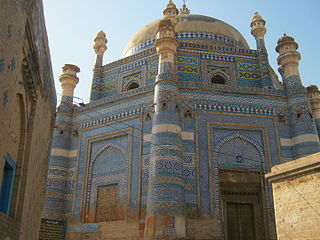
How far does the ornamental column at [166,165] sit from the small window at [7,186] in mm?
4690

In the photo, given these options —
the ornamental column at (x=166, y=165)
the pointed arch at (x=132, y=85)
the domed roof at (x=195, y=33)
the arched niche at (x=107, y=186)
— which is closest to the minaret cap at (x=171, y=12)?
the domed roof at (x=195, y=33)

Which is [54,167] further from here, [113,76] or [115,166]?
[113,76]

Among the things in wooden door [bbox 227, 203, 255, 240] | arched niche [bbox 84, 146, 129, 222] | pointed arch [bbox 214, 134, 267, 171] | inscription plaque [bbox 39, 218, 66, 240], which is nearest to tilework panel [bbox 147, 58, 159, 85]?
arched niche [bbox 84, 146, 129, 222]

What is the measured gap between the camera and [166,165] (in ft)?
32.8

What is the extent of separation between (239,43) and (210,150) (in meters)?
7.38

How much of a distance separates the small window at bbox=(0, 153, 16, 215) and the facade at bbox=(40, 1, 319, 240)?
15.4 feet

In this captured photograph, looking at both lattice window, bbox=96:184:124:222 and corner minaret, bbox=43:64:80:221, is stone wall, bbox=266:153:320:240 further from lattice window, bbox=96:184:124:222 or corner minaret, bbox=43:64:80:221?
corner minaret, bbox=43:64:80:221

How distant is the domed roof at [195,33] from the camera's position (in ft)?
52.3

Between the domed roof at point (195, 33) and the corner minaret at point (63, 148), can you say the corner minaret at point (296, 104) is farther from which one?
the corner minaret at point (63, 148)

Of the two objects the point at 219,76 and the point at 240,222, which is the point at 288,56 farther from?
the point at 240,222

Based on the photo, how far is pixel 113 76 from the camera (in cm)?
1462

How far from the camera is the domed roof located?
16.0 meters

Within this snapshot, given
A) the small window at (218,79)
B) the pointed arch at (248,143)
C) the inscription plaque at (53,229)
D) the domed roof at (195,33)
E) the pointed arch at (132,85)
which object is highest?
the domed roof at (195,33)

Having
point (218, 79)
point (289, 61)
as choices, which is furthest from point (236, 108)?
point (289, 61)
